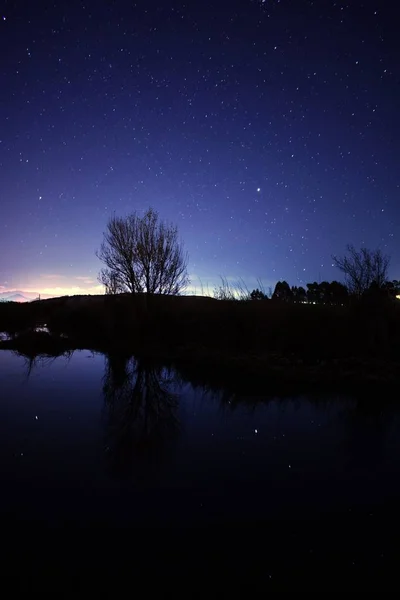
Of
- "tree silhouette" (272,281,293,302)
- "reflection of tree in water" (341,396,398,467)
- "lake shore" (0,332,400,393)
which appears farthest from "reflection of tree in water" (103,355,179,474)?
"tree silhouette" (272,281,293,302)

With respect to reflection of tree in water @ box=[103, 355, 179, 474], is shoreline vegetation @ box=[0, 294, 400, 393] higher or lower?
higher

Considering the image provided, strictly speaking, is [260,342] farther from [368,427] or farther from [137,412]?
[137,412]

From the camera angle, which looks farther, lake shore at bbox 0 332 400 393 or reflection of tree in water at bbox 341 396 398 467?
lake shore at bbox 0 332 400 393

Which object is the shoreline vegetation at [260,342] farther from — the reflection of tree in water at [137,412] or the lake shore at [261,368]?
the reflection of tree in water at [137,412]

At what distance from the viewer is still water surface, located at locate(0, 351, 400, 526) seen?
3.66m

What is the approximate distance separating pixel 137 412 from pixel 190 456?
2.47 meters

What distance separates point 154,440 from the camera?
5496 millimetres

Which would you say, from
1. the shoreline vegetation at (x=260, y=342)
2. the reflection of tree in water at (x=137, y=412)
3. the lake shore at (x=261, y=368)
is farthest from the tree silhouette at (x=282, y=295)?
the reflection of tree in water at (x=137, y=412)

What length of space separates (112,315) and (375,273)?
1666cm

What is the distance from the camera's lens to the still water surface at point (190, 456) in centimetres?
366

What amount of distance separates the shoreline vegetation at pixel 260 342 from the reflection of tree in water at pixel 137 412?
1.40 meters

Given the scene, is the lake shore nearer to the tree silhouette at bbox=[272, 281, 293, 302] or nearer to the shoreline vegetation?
the shoreline vegetation

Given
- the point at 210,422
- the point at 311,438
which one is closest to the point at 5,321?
the point at 210,422

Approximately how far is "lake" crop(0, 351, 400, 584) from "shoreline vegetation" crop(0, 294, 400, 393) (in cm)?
191
